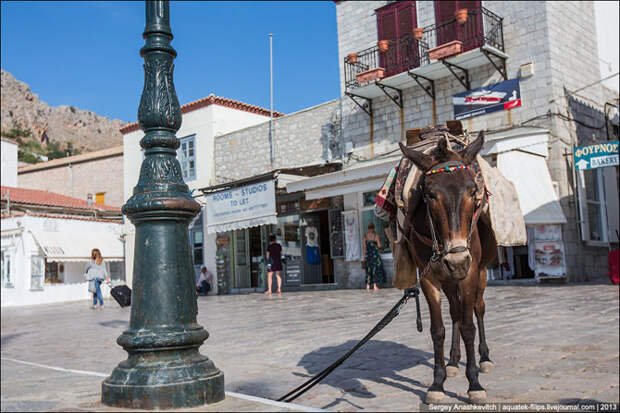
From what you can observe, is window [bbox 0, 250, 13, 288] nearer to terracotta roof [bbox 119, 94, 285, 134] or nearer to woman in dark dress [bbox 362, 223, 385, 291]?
terracotta roof [bbox 119, 94, 285, 134]

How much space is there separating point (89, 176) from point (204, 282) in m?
14.1

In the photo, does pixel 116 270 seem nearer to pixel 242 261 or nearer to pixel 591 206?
pixel 242 261

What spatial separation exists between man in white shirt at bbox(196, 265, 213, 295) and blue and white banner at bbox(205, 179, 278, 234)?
2.09 metres

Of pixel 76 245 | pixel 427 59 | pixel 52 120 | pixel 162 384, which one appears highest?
pixel 52 120

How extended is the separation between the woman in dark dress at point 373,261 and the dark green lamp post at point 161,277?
1224 centimetres

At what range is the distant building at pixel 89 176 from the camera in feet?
99.1

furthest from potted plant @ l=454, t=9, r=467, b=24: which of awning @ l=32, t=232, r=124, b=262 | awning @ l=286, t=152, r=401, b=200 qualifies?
awning @ l=32, t=232, r=124, b=262

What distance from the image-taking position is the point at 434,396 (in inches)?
152

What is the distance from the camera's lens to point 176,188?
3.49m

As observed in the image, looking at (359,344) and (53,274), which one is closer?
(359,344)

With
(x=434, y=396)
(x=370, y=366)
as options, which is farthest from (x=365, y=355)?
(x=434, y=396)

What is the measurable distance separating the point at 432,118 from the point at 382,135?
5.59 ft

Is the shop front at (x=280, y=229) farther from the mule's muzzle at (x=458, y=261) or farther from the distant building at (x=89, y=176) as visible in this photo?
the mule's muzzle at (x=458, y=261)

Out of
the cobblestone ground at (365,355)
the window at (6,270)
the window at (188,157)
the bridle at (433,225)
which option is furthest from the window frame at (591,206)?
the window at (6,270)
